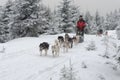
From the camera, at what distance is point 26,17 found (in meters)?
27.5

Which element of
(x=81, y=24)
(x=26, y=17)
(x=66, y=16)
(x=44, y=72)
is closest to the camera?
(x=44, y=72)

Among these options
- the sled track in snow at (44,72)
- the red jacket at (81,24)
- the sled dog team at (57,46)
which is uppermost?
the red jacket at (81,24)

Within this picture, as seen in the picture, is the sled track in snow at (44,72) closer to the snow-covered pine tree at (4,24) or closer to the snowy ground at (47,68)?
the snowy ground at (47,68)

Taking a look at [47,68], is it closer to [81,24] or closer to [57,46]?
[57,46]

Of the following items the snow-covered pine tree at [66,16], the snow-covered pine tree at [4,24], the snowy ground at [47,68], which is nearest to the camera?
the snowy ground at [47,68]

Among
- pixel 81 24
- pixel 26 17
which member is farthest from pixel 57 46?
pixel 26 17

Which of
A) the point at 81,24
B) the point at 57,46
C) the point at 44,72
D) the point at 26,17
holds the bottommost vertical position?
the point at 44,72

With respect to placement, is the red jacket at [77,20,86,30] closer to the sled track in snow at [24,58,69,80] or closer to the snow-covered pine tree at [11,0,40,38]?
the snow-covered pine tree at [11,0,40,38]

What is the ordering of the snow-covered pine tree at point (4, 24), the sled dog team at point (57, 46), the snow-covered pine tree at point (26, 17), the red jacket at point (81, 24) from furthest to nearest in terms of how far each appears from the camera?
the snow-covered pine tree at point (4, 24)
the snow-covered pine tree at point (26, 17)
the red jacket at point (81, 24)
the sled dog team at point (57, 46)

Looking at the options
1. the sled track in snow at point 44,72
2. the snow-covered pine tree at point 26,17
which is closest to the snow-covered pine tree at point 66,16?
the snow-covered pine tree at point 26,17

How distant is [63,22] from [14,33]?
14.3 metres

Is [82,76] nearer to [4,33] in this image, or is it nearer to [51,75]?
[51,75]

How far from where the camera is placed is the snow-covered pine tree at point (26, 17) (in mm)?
26719

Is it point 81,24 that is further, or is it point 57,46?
point 81,24
